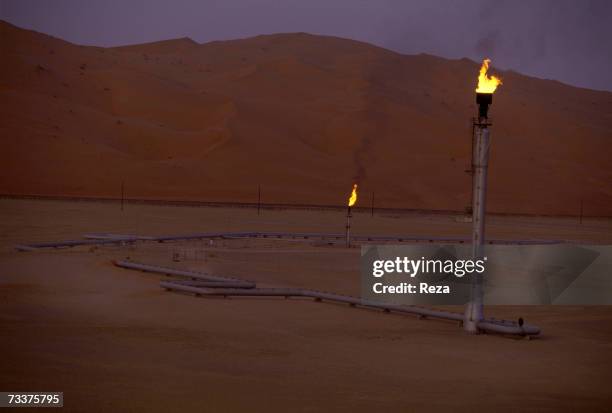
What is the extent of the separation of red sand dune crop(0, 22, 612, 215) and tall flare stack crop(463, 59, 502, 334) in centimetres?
4829

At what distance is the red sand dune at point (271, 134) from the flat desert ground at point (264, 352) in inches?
1750

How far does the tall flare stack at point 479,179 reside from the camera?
11.7 metres

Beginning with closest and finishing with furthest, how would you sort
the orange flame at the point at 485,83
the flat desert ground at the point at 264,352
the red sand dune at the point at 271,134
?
the flat desert ground at the point at 264,352 < the orange flame at the point at 485,83 < the red sand dune at the point at 271,134

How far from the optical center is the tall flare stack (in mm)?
11695

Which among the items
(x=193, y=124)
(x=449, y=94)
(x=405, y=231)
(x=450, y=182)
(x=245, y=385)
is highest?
(x=449, y=94)

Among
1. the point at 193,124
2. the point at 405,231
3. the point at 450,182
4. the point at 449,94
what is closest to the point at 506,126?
the point at 449,94

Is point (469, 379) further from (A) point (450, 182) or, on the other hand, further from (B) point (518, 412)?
(A) point (450, 182)

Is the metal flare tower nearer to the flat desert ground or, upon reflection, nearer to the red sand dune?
the flat desert ground

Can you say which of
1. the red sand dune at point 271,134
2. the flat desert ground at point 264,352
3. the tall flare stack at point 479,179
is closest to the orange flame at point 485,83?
the tall flare stack at point 479,179

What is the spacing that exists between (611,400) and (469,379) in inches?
57.6

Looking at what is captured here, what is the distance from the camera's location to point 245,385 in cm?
854

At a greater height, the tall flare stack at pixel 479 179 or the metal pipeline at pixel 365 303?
the tall flare stack at pixel 479 179

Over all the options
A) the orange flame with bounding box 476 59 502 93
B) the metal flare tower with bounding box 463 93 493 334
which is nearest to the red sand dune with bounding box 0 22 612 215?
the metal flare tower with bounding box 463 93 493 334

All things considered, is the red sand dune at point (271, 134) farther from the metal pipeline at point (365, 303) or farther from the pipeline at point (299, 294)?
the metal pipeline at point (365, 303)
